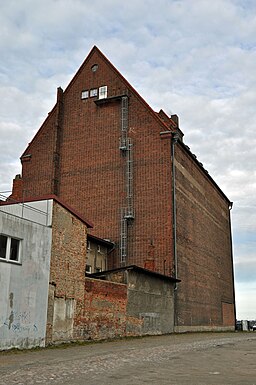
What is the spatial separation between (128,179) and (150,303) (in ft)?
34.5

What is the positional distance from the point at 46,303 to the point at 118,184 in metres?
17.0

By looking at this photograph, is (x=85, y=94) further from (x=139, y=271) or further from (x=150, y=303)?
(x=150, y=303)

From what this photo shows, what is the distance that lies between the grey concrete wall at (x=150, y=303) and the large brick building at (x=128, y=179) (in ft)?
4.83

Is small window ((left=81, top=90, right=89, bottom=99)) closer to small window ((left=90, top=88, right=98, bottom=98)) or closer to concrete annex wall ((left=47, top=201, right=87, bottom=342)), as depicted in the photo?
small window ((left=90, top=88, right=98, bottom=98))

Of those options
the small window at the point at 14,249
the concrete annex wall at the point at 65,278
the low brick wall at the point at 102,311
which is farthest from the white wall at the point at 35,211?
the low brick wall at the point at 102,311

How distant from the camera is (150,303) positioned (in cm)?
2995

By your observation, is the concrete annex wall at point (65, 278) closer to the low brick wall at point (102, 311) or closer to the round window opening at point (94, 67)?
the low brick wall at point (102, 311)

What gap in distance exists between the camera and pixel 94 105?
40.1 metres

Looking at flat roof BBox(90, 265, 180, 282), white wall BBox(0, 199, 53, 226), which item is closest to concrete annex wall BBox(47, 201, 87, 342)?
white wall BBox(0, 199, 53, 226)

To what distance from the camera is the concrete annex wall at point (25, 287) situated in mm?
19047

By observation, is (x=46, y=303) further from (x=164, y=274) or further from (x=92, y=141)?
(x=92, y=141)

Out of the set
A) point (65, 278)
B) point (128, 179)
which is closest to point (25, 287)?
point (65, 278)

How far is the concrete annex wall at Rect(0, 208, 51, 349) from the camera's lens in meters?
19.0

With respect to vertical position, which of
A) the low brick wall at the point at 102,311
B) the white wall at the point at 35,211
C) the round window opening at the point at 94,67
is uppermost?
the round window opening at the point at 94,67
